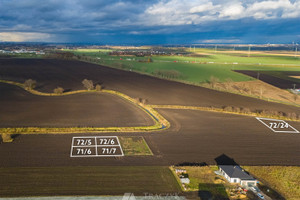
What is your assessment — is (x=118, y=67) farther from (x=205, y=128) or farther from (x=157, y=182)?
(x=157, y=182)

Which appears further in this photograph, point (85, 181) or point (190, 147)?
point (190, 147)

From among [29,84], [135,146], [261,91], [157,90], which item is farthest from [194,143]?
[29,84]

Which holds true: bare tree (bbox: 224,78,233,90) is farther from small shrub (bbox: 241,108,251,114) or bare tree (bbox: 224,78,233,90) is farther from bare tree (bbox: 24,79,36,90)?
bare tree (bbox: 24,79,36,90)

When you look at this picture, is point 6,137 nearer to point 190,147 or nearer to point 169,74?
point 190,147

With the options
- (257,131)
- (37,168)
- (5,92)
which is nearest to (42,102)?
(5,92)

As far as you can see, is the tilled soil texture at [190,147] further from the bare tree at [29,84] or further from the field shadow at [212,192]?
the bare tree at [29,84]

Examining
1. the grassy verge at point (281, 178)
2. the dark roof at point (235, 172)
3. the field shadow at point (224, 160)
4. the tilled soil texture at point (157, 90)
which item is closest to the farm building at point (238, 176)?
the dark roof at point (235, 172)

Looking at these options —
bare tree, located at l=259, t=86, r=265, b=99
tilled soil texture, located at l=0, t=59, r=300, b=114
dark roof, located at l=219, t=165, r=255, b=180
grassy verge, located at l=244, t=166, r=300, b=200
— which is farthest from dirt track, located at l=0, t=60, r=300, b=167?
bare tree, located at l=259, t=86, r=265, b=99
